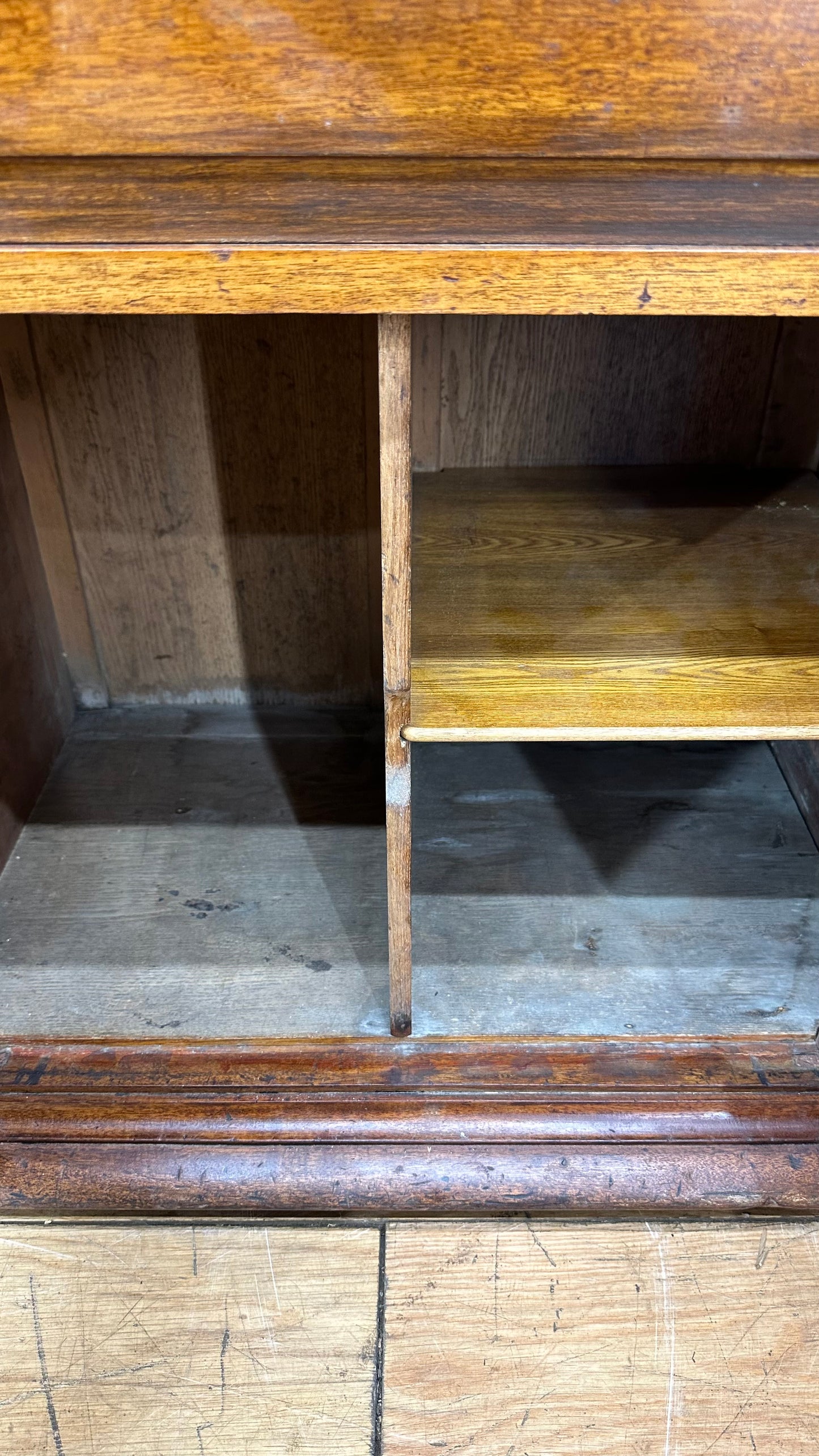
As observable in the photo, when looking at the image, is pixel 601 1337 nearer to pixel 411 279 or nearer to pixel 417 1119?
pixel 417 1119

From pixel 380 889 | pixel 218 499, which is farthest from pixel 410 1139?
pixel 218 499

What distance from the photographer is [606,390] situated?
56.2 inches

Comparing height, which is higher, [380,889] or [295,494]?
[295,494]

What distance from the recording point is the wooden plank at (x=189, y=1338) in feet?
3.14

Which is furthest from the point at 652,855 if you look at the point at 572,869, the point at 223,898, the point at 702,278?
the point at 702,278

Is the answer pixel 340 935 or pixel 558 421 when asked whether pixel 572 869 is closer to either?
pixel 340 935

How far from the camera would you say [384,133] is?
32.8 inches

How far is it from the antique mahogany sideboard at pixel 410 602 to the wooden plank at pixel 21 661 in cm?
1

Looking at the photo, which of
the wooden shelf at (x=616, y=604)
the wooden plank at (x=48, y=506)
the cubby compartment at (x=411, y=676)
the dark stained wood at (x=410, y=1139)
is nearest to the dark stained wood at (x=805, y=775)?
the cubby compartment at (x=411, y=676)

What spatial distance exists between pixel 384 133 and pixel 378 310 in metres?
0.17

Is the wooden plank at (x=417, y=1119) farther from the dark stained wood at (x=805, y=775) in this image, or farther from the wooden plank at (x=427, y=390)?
the wooden plank at (x=427, y=390)

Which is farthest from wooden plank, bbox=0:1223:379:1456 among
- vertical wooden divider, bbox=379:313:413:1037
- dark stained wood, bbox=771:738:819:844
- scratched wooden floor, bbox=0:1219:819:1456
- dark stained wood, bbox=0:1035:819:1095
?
dark stained wood, bbox=771:738:819:844

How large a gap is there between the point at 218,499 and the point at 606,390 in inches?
21.8

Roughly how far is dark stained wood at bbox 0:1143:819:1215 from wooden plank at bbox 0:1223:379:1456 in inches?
1.6
